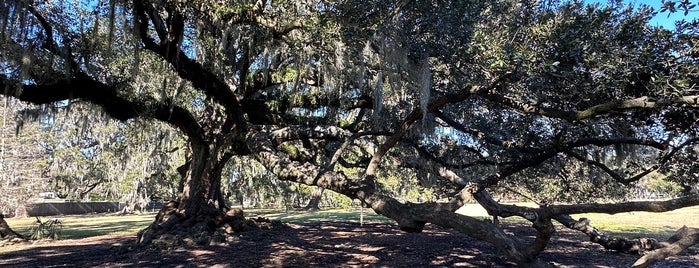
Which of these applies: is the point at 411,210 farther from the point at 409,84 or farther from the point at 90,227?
the point at 90,227

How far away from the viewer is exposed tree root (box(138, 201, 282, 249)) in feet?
29.8

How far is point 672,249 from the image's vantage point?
315cm

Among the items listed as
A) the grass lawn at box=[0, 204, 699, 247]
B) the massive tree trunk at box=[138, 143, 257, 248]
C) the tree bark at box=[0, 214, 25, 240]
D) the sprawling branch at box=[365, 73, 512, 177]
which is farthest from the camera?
the grass lawn at box=[0, 204, 699, 247]

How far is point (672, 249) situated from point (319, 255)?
235 inches

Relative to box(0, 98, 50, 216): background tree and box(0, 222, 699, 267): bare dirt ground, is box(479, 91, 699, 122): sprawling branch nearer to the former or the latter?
box(0, 222, 699, 267): bare dirt ground

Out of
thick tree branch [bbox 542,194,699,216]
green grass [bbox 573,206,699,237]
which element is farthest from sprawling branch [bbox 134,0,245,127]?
green grass [bbox 573,206,699,237]

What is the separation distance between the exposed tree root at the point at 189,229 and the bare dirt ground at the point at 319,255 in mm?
327

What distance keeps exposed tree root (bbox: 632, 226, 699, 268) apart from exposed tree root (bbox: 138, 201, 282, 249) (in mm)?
8140

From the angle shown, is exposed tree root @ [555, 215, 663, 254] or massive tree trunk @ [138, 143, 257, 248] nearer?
exposed tree root @ [555, 215, 663, 254]

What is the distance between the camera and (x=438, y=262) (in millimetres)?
7320

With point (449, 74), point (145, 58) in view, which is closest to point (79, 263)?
point (145, 58)

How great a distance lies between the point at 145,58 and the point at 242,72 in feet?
6.90

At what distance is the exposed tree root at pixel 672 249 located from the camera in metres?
3.07

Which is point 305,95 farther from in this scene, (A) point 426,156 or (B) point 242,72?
(A) point 426,156
